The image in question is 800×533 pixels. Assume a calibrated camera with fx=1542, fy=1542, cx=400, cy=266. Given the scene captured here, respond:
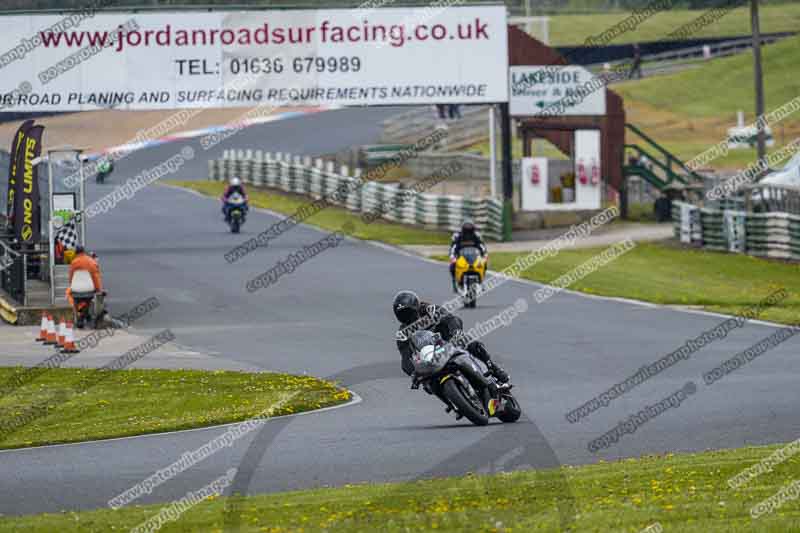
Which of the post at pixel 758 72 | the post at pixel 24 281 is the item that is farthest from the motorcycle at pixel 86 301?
the post at pixel 758 72

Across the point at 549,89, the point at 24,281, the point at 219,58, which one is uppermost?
the point at 219,58

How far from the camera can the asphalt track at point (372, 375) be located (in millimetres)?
12961

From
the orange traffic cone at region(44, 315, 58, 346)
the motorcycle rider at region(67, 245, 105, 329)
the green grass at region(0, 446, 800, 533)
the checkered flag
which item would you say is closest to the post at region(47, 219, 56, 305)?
the checkered flag

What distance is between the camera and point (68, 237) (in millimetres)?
29562

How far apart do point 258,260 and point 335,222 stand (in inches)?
364

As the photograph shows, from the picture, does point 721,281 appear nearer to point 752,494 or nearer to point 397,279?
point 397,279

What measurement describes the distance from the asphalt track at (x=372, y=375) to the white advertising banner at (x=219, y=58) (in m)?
3.94

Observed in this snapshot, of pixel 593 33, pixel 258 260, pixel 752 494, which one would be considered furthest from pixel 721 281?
pixel 593 33

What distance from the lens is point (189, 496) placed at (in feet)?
37.8

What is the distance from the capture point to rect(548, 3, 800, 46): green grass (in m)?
83.7

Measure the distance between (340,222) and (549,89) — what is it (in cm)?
753

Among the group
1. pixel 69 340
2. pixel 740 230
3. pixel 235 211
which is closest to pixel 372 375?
pixel 69 340

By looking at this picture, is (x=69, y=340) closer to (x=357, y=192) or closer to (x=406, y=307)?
(x=406, y=307)

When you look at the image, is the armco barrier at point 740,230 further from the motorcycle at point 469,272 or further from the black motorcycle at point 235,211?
the black motorcycle at point 235,211
